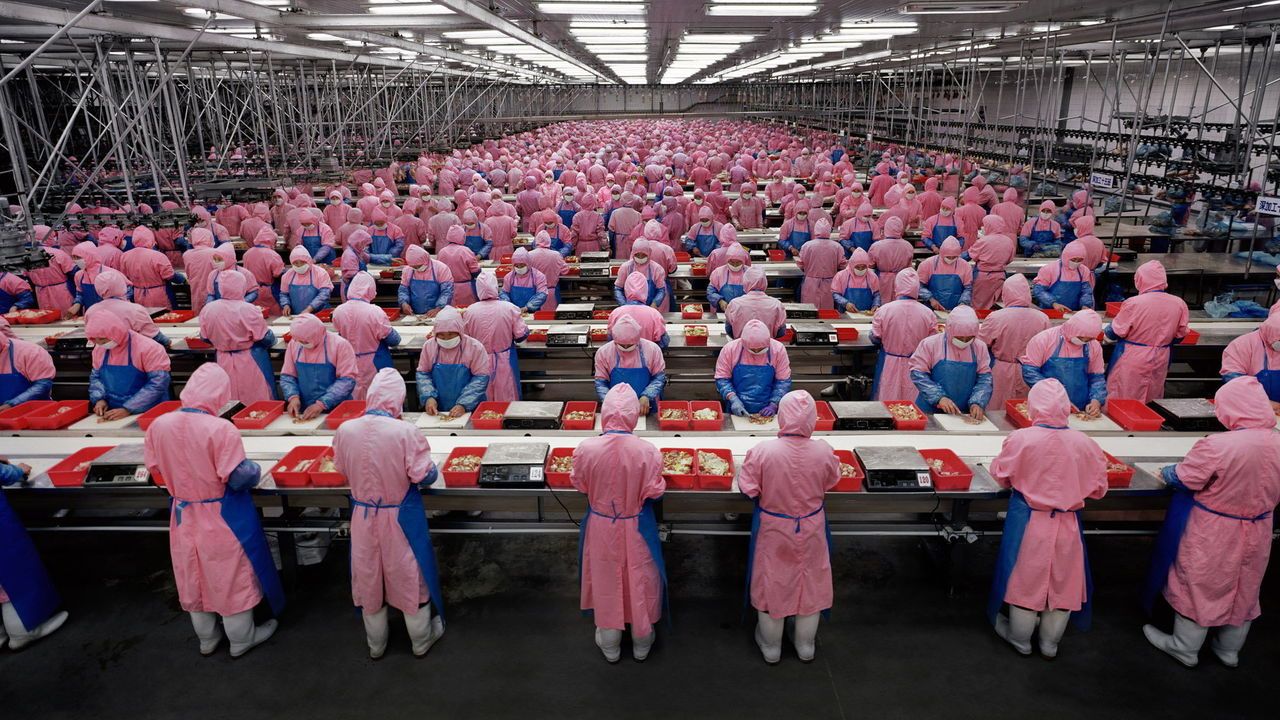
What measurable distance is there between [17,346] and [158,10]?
142 inches

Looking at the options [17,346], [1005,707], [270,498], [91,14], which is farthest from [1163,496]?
[91,14]

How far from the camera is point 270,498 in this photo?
4.80 meters

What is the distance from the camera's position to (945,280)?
8227mm

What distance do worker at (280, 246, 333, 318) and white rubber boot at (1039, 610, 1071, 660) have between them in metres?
7.35

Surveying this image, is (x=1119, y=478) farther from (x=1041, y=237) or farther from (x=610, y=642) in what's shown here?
(x=1041, y=237)

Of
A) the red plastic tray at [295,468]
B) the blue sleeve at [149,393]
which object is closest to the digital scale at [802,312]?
the red plastic tray at [295,468]

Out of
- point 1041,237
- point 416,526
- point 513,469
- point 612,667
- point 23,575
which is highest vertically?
point 1041,237

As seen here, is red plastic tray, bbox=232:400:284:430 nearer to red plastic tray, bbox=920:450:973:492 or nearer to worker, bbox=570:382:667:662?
worker, bbox=570:382:667:662

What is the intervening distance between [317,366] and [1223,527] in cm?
602

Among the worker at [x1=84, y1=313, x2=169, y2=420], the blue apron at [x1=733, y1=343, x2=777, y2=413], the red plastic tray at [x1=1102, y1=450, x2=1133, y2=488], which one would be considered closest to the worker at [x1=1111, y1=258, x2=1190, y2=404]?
the red plastic tray at [x1=1102, y1=450, x2=1133, y2=488]

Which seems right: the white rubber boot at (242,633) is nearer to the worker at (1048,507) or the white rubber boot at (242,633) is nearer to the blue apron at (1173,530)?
the worker at (1048,507)

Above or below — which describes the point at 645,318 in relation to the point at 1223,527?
above

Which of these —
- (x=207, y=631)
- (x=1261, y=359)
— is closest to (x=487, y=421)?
(x=207, y=631)

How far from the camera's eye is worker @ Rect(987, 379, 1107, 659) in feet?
13.4
